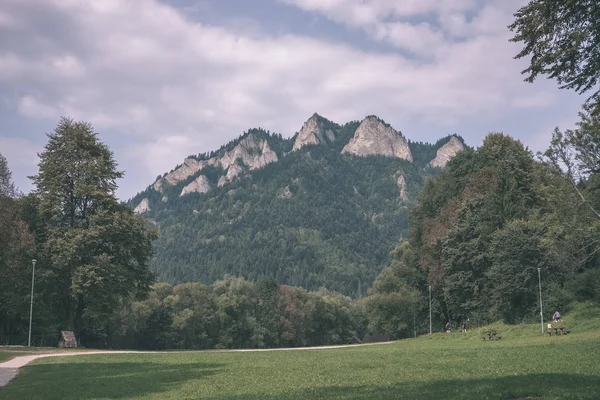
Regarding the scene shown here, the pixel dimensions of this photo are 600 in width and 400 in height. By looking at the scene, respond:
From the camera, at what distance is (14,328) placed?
53.6 metres

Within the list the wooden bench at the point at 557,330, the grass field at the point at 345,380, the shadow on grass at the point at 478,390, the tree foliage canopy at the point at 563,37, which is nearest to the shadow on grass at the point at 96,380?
the grass field at the point at 345,380

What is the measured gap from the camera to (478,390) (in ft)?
40.5

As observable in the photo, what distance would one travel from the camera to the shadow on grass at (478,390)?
1129cm

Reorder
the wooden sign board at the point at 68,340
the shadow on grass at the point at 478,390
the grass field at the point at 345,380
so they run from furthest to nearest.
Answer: the wooden sign board at the point at 68,340 < the grass field at the point at 345,380 < the shadow on grass at the point at 478,390

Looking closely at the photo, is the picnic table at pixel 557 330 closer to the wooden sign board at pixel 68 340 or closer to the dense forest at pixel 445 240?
the dense forest at pixel 445 240

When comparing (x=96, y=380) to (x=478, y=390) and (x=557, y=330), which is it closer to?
(x=478, y=390)

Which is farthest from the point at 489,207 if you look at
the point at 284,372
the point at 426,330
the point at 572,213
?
the point at 284,372

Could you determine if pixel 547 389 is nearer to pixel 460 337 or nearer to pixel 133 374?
pixel 133 374

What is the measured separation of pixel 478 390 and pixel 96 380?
14282 mm

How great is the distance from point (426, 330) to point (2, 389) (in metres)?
65.1

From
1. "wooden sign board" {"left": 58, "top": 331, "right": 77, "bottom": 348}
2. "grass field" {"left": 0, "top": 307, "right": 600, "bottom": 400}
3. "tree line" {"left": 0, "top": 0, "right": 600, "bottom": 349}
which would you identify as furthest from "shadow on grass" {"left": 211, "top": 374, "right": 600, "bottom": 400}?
"wooden sign board" {"left": 58, "top": 331, "right": 77, "bottom": 348}

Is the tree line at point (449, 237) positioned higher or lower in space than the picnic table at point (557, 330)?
higher

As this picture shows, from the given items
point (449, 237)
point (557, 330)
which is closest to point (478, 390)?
point (557, 330)

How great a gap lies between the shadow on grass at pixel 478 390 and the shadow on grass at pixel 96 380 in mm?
4453
